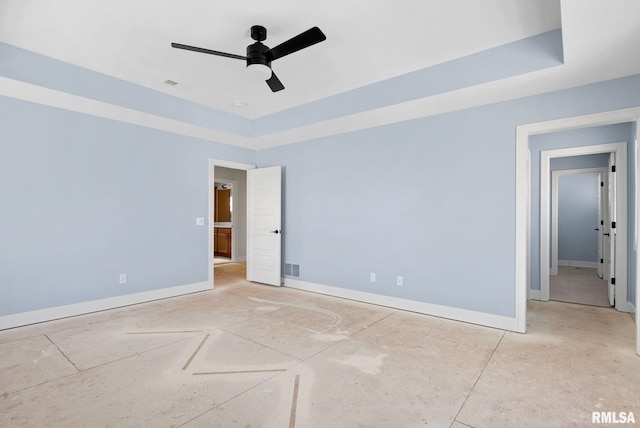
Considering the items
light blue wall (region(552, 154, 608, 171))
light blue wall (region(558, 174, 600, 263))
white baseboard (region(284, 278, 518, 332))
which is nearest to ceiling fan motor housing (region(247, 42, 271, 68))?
white baseboard (region(284, 278, 518, 332))

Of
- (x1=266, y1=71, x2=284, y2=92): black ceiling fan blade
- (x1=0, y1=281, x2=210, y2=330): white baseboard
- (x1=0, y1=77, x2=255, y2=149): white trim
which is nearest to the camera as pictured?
(x1=266, y1=71, x2=284, y2=92): black ceiling fan blade

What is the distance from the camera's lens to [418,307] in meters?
4.11

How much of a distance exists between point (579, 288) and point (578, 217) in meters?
3.50

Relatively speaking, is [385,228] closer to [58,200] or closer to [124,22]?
[124,22]

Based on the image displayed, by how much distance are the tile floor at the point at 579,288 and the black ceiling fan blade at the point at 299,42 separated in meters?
4.91

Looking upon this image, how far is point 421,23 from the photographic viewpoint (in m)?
2.85

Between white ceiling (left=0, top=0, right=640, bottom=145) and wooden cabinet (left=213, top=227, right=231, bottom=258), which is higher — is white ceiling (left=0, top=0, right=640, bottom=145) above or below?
above

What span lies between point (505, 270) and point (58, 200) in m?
5.19

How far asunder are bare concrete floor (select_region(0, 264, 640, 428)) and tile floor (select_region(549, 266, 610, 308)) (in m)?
0.76

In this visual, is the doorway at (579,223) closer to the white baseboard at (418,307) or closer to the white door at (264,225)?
the white baseboard at (418,307)

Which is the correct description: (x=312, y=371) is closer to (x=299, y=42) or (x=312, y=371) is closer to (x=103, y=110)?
(x=299, y=42)

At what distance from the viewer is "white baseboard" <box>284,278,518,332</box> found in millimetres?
3545

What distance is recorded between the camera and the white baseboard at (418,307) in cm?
354
